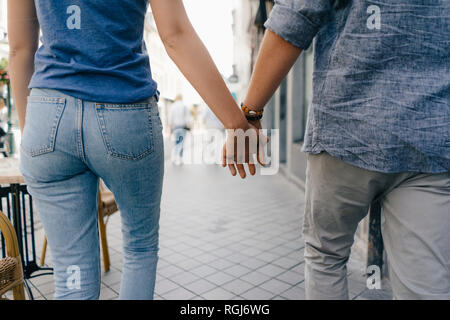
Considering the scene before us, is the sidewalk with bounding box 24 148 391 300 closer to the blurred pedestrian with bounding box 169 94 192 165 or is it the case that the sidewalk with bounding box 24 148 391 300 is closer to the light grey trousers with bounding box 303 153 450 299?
the light grey trousers with bounding box 303 153 450 299

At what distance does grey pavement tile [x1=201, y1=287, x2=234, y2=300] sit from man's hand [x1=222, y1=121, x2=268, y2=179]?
56.7 inches

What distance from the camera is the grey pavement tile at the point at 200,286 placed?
2.91 meters

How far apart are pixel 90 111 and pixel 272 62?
0.65 m

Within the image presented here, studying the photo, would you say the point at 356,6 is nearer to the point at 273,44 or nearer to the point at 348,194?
the point at 273,44

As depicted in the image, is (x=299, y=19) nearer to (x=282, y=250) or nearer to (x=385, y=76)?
(x=385, y=76)

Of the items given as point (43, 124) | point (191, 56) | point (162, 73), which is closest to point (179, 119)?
point (191, 56)

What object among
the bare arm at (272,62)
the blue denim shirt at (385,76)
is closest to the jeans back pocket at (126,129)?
the bare arm at (272,62)

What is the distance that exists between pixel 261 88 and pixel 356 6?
0.43 m

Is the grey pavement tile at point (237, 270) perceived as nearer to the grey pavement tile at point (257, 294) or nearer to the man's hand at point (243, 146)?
the grey pavement tile at point (257, 294)

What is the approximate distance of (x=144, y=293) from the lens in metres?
1.43

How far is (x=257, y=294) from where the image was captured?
9.26 feet

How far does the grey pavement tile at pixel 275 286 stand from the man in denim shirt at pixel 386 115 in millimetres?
1624

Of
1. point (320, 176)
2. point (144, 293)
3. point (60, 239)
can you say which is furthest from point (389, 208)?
point (60, 239)

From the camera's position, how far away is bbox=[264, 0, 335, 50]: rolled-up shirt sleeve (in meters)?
1.27
